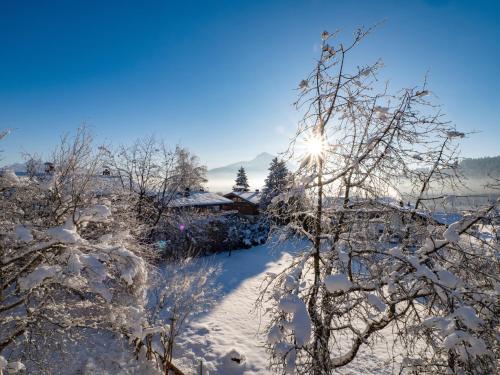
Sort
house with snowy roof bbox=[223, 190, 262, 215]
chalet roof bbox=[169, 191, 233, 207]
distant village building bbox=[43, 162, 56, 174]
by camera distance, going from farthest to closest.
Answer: house with snowy roof bbox=[223, 190, 262, 215], chalet roof bbox=[169, 191, 233, 207], distant village building bbox=[43, 162, 56, 174]

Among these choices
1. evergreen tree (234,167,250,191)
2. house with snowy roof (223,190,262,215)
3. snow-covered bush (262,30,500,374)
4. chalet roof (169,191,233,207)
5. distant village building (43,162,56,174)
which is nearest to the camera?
snow-covered bush (262,30,500,374)

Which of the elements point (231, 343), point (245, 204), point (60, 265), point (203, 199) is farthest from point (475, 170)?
point (245, 204)

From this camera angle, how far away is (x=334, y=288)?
2443 millimetres

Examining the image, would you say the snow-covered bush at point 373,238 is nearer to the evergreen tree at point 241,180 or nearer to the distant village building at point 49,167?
the distant village building at point 49,167

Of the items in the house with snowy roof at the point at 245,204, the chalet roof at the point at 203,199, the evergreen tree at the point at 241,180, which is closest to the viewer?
the chalet roof at the point at 203,199

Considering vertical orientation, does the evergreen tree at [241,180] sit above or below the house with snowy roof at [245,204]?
above

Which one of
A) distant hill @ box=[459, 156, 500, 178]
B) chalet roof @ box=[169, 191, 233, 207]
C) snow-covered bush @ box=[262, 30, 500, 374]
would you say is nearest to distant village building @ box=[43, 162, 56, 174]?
snow-covered bush @ box=[262, 30, 500, 374]

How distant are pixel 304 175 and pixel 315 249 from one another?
0.92 m

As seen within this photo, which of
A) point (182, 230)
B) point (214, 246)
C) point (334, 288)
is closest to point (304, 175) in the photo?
point (334, 288)

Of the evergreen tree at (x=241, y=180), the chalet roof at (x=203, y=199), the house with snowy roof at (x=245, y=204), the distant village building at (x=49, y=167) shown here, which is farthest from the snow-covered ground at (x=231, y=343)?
the evergreen tree at (x=241, y=180)

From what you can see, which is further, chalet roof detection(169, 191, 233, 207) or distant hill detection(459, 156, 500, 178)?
chalet roof detection(169, 191, 233, 207)

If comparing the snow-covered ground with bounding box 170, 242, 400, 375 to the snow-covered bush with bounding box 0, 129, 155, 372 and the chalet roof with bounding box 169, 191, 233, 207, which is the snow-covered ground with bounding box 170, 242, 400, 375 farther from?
the chalet roof with bounding box 169, 191, 233, 207

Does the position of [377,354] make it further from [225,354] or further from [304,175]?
[304,175]

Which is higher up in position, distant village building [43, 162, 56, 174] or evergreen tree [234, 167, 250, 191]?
evergreen tree [234, 167, 250, 191]
